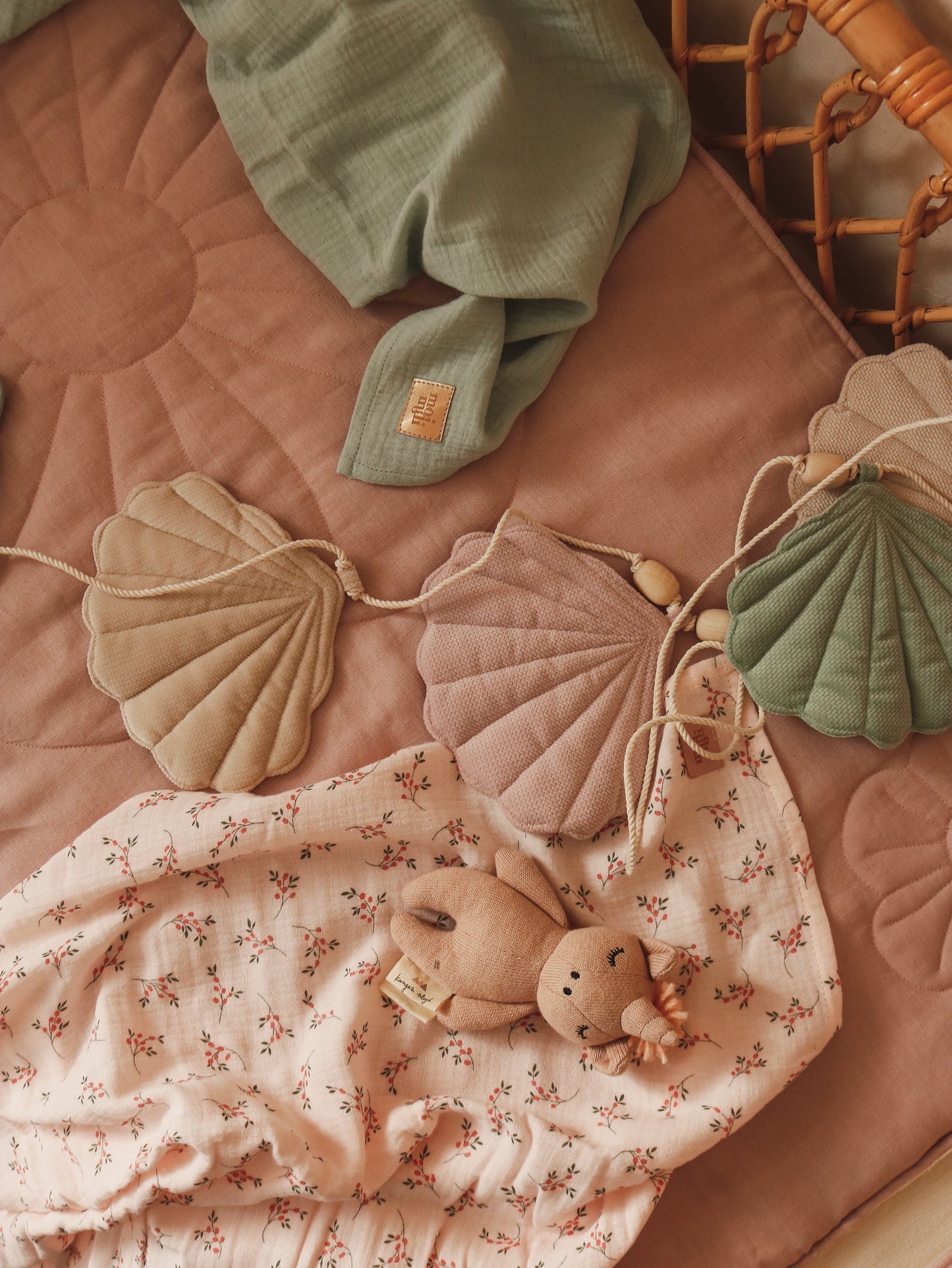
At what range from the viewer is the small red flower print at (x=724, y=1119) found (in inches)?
29.1

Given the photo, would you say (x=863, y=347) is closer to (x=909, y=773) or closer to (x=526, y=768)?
(x=909, y=773)

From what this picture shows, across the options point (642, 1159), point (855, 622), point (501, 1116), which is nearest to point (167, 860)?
point (501, 1116)

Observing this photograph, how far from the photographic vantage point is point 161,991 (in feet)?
2.64

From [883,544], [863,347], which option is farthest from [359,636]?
[863,347]

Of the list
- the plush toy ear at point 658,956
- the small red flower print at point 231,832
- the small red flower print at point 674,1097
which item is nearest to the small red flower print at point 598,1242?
the small red flower print at point 674,1097

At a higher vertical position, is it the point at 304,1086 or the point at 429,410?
the point at 429,410

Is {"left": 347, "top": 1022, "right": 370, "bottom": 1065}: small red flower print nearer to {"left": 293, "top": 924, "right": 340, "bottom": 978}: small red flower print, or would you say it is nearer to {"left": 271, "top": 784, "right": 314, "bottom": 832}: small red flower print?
{"left": 293, "top": 924, "right": 340, "bottom": 978}: small red flower print

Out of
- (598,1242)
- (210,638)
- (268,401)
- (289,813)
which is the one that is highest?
(268,401)

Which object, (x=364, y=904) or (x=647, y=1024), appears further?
(x=364, y=904)

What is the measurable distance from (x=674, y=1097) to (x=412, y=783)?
1.08ft

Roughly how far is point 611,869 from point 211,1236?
44 cm

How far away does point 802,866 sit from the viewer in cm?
80

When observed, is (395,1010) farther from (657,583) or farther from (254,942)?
(657,583)

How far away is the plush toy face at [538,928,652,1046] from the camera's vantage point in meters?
0.71
